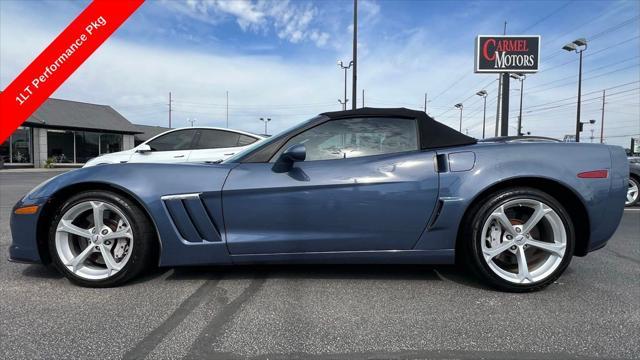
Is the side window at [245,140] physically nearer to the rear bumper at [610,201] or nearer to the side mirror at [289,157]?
the side mirror at [289,157]

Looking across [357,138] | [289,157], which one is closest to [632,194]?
[357,138]

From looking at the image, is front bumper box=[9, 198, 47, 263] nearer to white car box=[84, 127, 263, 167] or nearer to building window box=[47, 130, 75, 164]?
white car box=[84, 127, 263, 167]

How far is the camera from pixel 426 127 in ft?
10.6

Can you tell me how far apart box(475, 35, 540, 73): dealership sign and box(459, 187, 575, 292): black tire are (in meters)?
19.8

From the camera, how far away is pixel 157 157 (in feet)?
25.0

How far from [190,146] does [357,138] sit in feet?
17.9

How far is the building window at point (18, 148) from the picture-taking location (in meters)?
25.5

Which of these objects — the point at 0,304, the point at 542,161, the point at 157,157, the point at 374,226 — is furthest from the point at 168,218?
the point at 157,157

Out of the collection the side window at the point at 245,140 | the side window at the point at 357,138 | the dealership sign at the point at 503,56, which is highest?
the dealership sign at the point at 503,56

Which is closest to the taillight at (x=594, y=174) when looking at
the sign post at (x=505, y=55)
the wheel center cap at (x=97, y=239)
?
the wheel center cap at (x=97, y=239)

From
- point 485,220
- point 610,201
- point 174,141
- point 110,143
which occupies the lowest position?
point 485,220

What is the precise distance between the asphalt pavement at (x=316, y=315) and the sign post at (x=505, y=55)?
63.5ft

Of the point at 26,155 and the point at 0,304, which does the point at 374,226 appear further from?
the point at 26,155

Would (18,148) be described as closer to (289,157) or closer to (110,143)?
(110,143)
